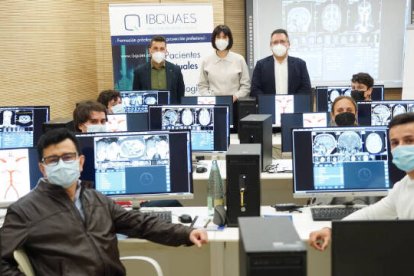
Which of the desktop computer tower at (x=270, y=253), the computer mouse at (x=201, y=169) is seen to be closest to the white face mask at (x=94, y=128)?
the computer mouse at (x=201, y=169)

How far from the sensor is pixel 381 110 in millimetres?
4820

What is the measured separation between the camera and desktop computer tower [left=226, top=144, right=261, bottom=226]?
290cm

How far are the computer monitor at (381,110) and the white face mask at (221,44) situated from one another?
1.83m

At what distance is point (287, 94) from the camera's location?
5.77 metres

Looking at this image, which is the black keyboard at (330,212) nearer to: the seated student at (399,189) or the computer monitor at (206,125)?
the seated student at (399,189)

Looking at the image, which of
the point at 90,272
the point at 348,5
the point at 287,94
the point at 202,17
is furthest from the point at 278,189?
the point at 348,5

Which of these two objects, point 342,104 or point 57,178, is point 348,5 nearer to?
point 342,104

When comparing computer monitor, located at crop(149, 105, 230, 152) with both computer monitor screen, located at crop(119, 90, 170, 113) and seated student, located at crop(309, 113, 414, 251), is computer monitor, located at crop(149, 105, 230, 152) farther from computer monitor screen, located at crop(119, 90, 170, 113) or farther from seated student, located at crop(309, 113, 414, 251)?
seated student, located at crop(309, 113, 414, 251)

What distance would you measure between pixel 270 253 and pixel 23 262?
141cm

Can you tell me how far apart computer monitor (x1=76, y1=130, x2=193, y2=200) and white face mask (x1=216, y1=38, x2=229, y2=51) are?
3.01 meters

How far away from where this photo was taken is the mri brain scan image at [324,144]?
3248 mm

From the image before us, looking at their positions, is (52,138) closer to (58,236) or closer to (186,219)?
(58,236)

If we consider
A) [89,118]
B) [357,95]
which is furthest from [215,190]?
[357,95]

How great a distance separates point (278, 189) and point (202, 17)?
13.5ft
